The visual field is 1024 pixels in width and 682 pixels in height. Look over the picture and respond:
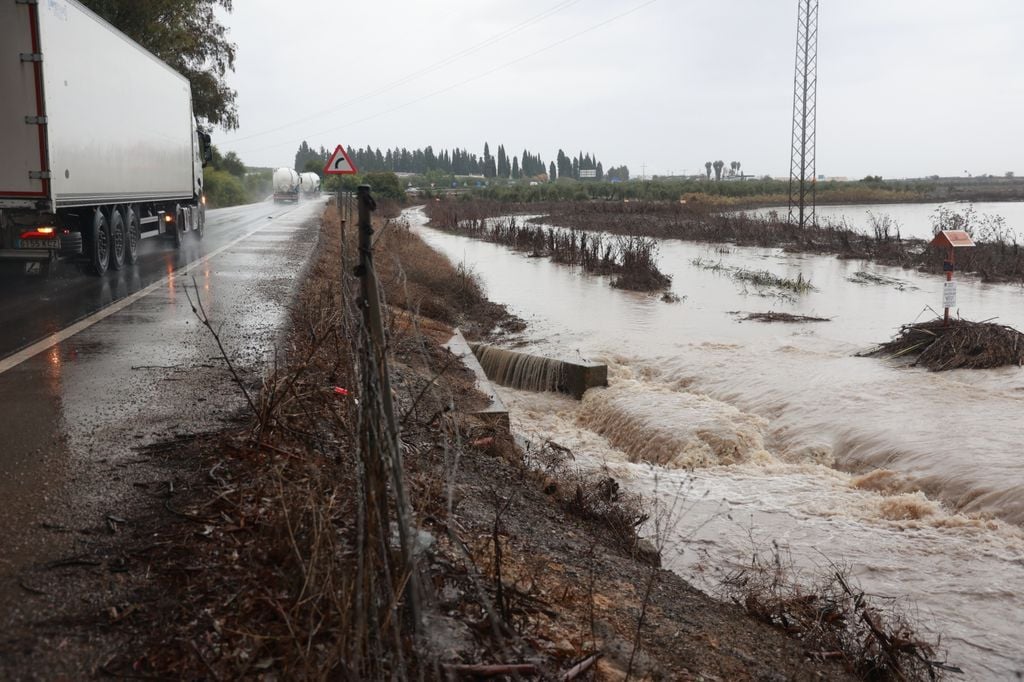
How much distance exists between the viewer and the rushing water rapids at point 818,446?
6531 millimetres

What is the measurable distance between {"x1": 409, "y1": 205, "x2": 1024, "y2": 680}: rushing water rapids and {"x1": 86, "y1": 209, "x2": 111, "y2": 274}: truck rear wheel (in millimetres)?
7123

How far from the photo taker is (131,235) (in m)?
16.4

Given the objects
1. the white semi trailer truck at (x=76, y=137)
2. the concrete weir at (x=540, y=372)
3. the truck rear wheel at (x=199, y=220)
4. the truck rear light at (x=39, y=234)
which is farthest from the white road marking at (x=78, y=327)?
the truck rear wheel at (x=199, y=220)

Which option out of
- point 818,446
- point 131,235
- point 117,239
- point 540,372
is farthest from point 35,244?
point 818,446

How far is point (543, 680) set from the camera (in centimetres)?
338

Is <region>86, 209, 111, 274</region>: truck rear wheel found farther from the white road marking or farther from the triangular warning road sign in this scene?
the triangular warning road sign

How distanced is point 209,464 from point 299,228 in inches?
1015

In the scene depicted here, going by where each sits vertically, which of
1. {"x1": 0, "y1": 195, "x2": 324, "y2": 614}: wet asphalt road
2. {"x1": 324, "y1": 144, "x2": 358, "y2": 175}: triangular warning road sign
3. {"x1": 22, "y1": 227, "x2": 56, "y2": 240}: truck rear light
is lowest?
{"x1": 0, "y1": 195, "x2": 324, "y2": 614}: wet asphalt road

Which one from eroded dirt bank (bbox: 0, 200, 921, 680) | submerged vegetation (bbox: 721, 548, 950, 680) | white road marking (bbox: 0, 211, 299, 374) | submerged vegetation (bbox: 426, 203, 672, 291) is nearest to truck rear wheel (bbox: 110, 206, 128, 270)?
white road marking (bbox: 0, 211, 299, 374)

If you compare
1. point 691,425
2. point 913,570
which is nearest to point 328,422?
point 913,570

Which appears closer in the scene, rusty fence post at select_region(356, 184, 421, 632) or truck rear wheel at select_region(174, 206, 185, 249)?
rusty fence post at select_region(356, 184, 421, 632)

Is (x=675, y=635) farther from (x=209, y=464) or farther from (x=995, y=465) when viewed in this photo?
(x=995, y=465)

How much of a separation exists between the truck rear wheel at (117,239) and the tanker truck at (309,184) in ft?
247

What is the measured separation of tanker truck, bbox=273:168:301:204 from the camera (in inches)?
2890
